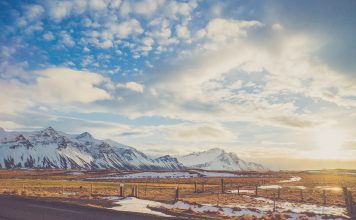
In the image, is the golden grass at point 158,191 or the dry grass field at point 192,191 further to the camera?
the golden grass at point 158,191

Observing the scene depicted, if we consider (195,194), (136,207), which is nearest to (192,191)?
(195,194)

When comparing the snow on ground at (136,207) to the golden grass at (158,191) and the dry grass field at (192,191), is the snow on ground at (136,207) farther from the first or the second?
the golden grass at (158,191)

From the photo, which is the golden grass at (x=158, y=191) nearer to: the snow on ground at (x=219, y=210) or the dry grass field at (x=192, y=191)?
the dry grass field at (x=192, y=191)

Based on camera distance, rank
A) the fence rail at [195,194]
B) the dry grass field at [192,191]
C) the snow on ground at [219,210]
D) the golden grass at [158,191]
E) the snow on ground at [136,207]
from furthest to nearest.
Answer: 1. the golden grass at [158,191]
2. the dry grass field at [192,191]
3. the fence rail at [195,194]
4. the snow on ground at [219,210]
5. the snow on ground at [136,207]

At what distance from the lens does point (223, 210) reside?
113 feet

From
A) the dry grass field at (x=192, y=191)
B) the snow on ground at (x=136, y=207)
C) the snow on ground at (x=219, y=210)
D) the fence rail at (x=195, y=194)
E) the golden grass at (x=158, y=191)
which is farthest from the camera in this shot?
the golden grass at (x=158, y=191)

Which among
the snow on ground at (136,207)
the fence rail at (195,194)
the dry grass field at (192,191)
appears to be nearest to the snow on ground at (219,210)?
the snow on ground at (136,207)

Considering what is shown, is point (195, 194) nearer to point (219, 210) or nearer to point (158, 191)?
point (158, 191)

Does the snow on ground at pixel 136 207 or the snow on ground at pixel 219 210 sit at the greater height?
the snow on ground at pixel 136 207

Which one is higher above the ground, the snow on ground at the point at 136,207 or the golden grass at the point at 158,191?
the snow on ground at the point at 136,207

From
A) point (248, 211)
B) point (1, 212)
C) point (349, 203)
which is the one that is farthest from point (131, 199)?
point (349, 203)

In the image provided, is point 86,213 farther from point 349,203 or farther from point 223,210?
point 349,203

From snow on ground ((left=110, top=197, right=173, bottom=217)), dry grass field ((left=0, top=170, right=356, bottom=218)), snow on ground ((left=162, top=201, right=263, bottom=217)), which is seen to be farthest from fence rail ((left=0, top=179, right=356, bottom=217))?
snow on ground ((left=162, top=201, right=263, bottom=217))

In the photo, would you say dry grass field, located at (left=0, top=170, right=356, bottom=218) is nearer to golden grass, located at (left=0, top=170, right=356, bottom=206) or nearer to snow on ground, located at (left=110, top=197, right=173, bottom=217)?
golden grass, located at (left=0, top=170, right=356, bottom=206)
